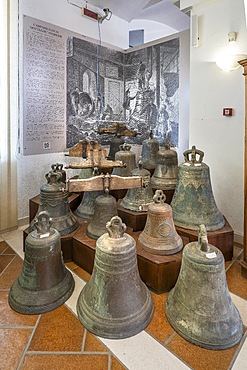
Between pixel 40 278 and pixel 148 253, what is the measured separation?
2.42 feet

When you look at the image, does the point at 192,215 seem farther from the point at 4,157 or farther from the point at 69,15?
the point at 69,15

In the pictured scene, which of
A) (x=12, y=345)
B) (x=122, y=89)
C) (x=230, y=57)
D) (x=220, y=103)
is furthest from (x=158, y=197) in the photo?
(x=122, y=89)

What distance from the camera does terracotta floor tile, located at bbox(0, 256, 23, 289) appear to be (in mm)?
1979

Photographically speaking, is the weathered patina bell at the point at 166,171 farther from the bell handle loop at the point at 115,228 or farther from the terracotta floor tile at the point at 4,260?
the terracotta floor tile at the point at 4,260

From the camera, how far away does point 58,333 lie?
1.51m

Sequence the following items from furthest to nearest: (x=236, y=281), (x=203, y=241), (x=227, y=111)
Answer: (x=227, y=111)
(x=236, y=281)
(x=203, y=241)

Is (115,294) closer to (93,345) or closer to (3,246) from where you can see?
(93,345)

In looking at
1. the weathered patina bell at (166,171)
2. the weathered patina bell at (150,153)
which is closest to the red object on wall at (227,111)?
the weathered patina bell at (166,171)

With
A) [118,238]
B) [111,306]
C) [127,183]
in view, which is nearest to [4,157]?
[127,183]

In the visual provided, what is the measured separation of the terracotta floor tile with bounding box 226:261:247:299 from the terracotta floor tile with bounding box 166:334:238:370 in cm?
55

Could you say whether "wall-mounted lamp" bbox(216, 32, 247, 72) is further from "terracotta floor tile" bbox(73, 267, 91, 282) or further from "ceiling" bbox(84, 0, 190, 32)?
"terracotta floor tile" bbox(73, 267, 91, 282)

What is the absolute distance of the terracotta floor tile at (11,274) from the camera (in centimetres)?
198

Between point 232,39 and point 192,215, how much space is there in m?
1.73

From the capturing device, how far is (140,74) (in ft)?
13.2
